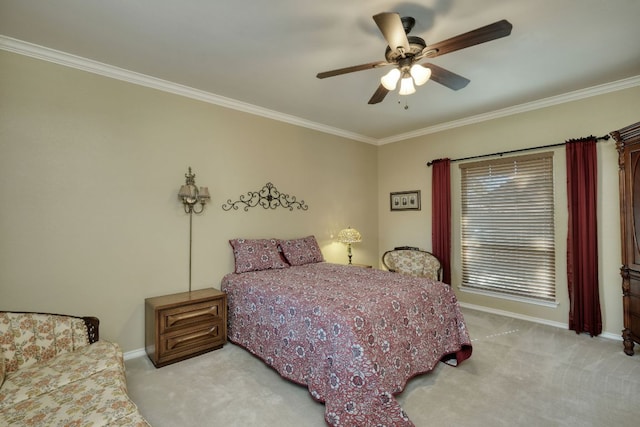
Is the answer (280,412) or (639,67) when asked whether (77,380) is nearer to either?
(280,412)

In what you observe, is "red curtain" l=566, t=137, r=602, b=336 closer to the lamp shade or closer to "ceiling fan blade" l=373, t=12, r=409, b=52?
the lamp shade

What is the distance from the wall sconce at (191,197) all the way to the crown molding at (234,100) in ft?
3.07

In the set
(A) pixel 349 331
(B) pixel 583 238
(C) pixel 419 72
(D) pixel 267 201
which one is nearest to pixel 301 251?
(D) pixel 267 201

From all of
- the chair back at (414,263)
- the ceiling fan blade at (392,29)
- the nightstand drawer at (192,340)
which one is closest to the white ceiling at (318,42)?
the ceiling fan blade at (392,29)

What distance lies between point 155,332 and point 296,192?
2.41 metres

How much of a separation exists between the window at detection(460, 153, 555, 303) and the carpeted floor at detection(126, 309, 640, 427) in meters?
0.98

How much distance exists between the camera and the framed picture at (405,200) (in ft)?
16.3

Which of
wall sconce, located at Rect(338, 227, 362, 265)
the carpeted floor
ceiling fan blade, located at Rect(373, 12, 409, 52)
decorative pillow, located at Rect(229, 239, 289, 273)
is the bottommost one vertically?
the carpeted floor

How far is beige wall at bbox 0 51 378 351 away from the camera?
96.8 inches

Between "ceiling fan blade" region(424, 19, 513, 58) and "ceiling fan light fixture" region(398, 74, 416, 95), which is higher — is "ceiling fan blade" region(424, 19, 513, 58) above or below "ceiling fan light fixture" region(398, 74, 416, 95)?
above

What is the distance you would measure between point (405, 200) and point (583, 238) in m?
2.35

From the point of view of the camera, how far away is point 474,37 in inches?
70.6

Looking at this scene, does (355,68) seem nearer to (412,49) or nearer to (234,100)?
(412,49)

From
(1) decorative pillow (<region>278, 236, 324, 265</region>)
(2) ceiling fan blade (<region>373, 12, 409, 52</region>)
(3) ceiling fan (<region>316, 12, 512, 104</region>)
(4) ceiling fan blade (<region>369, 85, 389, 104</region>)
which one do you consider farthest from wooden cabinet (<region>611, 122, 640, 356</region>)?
(1) decorative pillow (<region>278, 236, 324, 265</region>)
